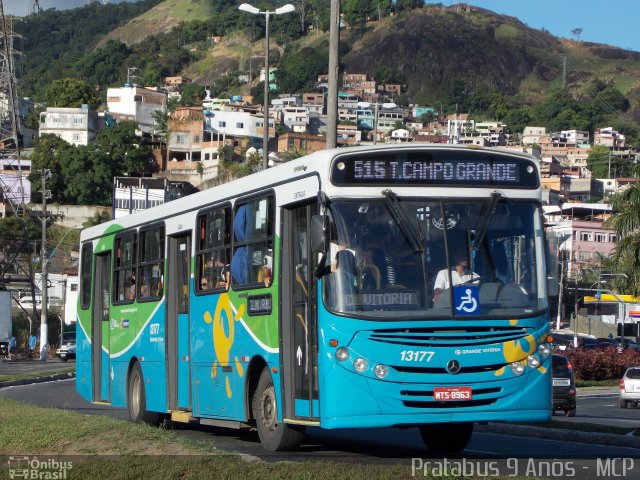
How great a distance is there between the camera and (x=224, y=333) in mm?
15625

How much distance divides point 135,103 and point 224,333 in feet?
576

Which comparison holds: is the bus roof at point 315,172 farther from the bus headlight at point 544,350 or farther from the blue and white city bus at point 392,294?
the bus headlight at point 544,350

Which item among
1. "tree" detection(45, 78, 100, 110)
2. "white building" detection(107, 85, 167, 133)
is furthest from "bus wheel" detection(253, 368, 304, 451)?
"white building" detection(107, 85, 167, 133)

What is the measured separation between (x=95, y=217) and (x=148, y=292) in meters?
Result: 107

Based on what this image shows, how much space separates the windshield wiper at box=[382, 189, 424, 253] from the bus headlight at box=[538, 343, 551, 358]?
1647 mm

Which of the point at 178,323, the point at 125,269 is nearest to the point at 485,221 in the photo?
the point at 178,323

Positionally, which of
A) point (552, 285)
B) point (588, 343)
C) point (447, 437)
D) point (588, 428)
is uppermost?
→ point (552, 285)

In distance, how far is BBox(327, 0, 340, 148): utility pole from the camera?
21.3 m

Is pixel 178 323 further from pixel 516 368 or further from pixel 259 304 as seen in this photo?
pixel 516 368

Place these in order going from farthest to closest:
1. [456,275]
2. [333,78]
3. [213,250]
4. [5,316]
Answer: [5,316]
[333,78]
[213,250]
[456,275]

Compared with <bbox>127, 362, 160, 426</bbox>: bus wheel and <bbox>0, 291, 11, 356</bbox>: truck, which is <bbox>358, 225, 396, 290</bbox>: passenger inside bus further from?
<bbox>0, 291, 11, 356</bbox>: truck

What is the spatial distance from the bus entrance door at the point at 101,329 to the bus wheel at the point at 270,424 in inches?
277

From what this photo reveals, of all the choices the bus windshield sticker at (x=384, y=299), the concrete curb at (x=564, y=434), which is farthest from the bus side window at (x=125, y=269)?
the bus windshield sticker at (x=384, y=299)

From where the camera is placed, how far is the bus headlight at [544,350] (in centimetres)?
1325
